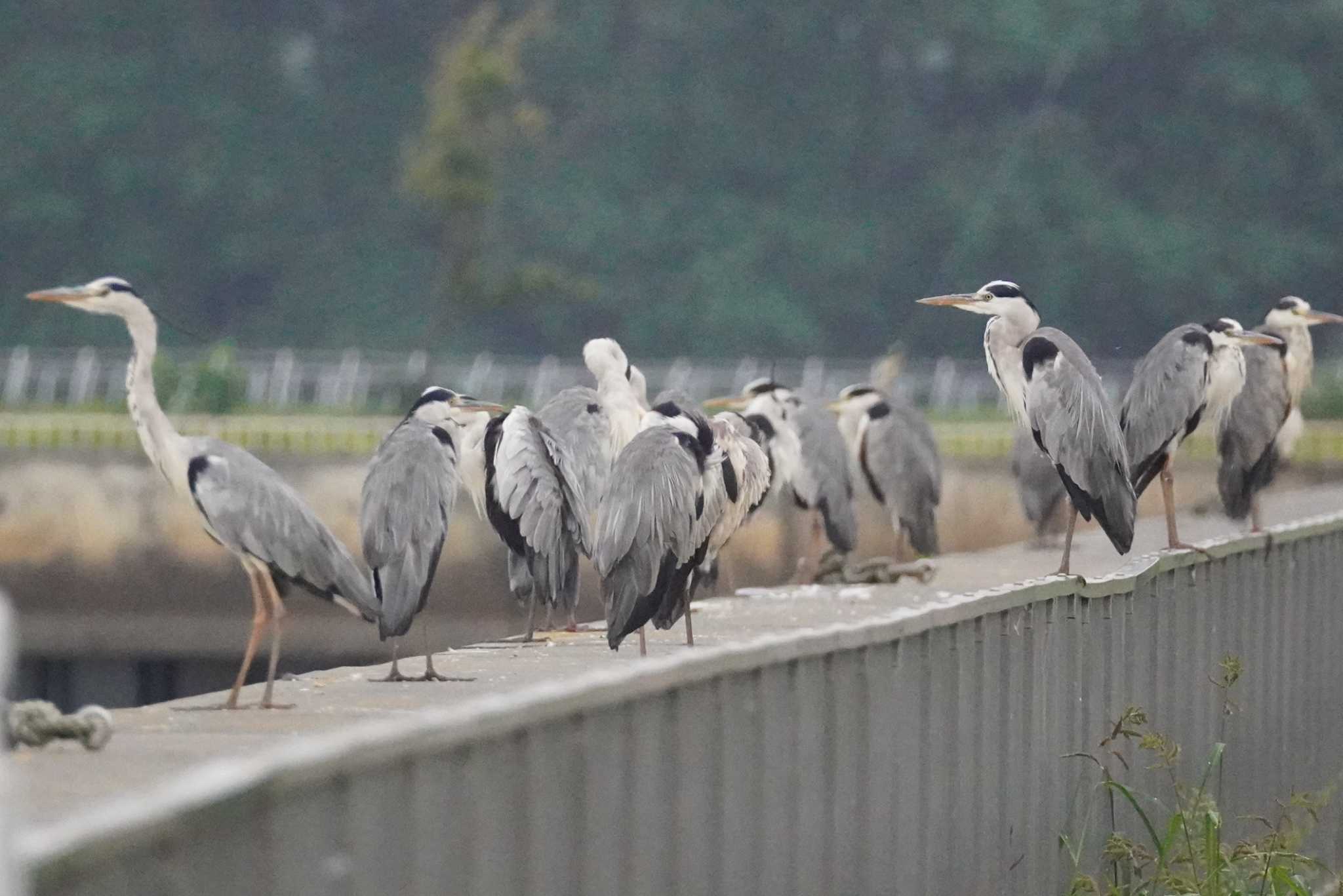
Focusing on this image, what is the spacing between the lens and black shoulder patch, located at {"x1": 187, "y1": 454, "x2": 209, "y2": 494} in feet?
32.5

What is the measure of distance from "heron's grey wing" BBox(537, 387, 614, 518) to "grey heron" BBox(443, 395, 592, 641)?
0.41 m

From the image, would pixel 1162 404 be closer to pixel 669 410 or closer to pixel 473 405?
pixel 669 410

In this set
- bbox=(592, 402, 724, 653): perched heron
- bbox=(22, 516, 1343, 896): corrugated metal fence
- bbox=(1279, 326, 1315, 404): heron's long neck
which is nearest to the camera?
bbox=(22, 516, 1343, 896): corrugated metal fence

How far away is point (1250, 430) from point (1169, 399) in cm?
265

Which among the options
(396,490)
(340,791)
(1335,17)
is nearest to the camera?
(340,791)

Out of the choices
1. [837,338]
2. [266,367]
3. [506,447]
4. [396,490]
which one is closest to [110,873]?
[396,490]

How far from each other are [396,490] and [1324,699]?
15.4ft

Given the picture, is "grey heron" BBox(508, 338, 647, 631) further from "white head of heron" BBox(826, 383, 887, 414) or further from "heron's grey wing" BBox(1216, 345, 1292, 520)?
"white head of heron" BBox(826, 383, 887, 414)

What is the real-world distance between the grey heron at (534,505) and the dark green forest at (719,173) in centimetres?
4009

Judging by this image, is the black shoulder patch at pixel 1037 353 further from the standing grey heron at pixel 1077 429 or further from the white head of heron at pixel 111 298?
the white head of heron at pixel 111 298

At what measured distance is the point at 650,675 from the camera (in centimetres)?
560

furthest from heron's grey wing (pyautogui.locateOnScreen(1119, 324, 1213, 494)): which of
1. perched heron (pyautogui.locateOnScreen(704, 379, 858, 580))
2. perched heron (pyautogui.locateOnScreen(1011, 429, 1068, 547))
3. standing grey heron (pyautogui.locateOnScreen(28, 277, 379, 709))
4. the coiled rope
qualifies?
the coiled rope

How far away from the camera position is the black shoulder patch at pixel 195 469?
32.5 feet

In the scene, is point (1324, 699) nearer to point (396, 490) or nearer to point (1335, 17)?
point (396, 490)
